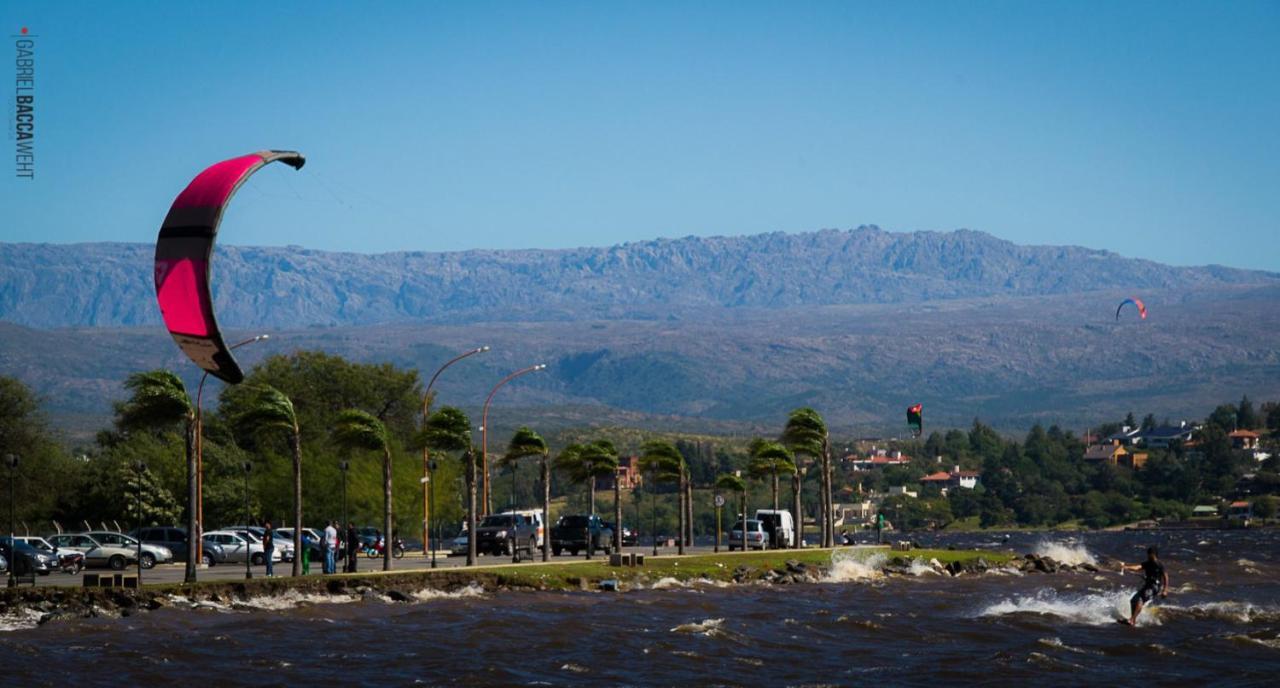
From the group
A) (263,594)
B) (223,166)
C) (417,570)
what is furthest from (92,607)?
(223,166)

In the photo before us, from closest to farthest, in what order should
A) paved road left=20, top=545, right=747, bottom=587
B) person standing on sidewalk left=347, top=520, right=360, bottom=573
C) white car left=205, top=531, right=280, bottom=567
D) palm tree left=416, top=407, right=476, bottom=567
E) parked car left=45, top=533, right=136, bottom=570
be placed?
paved road left=20, top=545, right=747, bottom=587 → person standing on sidewalk left=347, top=520, right=360, bottom=573 → palm tree left=416, top=407, right=476, bottom=567 → parked car left=45, top=533, right=136, bottom=570 → white car left=205, top=531, right=280, bottom=567

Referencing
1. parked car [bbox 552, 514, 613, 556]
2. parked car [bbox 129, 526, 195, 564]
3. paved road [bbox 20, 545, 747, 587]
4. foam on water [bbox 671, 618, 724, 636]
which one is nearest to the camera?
foam on water [bbox 671, 618, 724, 636]

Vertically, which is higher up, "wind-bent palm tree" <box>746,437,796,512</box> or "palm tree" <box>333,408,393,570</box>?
"palm tree" <box>333,408,393,570</box>

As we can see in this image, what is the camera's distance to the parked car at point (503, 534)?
3054 inches

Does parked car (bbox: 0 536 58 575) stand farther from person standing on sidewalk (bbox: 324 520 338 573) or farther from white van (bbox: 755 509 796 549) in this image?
white van (bbox: 755 509 796 549)

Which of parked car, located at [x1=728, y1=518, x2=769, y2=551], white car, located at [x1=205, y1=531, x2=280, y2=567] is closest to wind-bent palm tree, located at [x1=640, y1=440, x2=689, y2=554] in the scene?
parked car, located at [x1=728, y1=518, x2=769, y2=551]

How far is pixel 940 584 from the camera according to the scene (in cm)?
6912

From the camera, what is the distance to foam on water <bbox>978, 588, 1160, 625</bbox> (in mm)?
50719

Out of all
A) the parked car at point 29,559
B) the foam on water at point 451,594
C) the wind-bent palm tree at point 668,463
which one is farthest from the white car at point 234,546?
the wind-bent palm tree at point 668,463

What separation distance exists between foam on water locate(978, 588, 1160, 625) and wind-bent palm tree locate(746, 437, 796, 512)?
2591cm

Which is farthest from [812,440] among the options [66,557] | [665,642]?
[665,642]

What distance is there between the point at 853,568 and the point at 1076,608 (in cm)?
1847

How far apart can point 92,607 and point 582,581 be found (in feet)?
Result: 59.5

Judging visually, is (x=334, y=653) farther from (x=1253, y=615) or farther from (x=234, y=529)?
(x=234, y=529)
